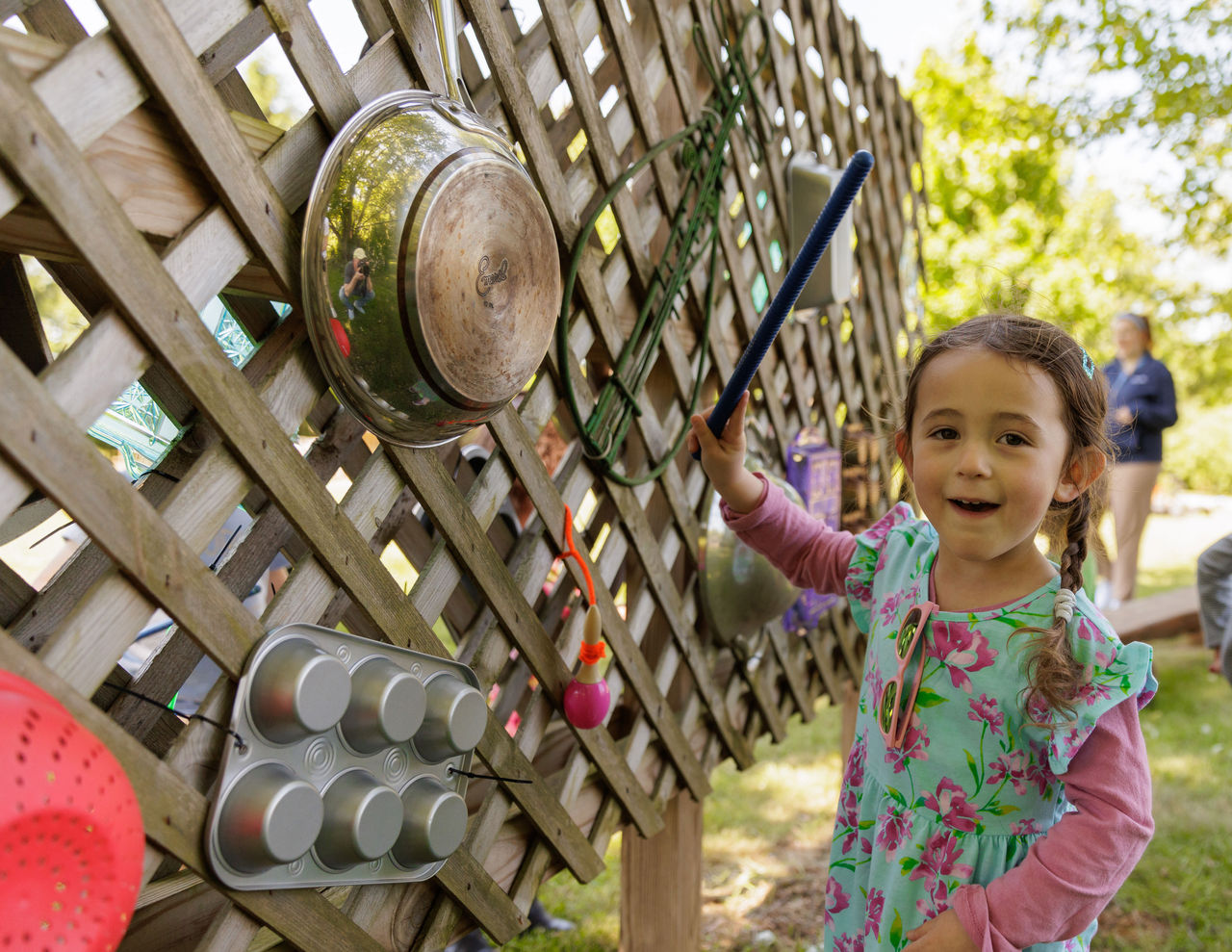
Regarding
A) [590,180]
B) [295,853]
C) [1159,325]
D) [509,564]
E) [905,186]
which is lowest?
[1159,325]

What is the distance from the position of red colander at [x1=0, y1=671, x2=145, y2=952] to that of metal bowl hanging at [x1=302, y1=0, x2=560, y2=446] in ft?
1.22

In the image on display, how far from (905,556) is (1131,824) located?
398 millimetres

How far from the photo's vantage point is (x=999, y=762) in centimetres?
95

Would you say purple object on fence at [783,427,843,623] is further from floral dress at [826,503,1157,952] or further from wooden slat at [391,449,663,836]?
floral dress at [826,503,1157,952]

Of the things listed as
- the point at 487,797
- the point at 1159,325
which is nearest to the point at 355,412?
the point at 487,797

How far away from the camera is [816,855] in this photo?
8.26 ft

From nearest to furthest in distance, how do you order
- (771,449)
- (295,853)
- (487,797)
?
(295,853) → (487,797) → (771,449)

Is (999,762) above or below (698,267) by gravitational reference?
below

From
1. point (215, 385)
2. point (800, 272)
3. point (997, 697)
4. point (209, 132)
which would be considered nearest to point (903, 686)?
point (997, 697)

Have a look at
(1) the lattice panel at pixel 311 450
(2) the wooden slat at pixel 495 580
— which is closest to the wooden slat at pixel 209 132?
(1) the lattice panel at pixel 311 450

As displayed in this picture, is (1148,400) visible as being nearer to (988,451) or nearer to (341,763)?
(988,451)

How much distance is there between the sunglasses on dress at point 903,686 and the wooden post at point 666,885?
74cm

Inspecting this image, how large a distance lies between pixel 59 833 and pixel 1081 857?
85cm

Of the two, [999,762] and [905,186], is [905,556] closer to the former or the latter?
[999,762]
